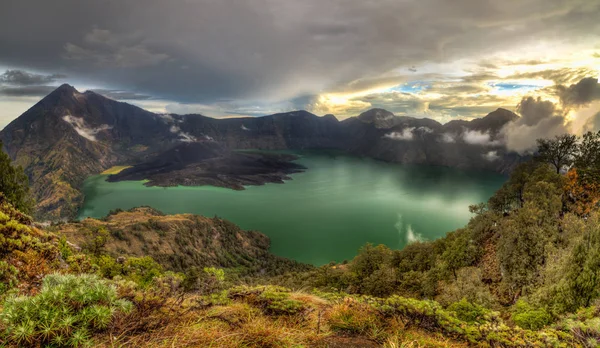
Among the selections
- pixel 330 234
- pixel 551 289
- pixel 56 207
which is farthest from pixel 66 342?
pixel 56 207

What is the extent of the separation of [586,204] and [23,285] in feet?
107

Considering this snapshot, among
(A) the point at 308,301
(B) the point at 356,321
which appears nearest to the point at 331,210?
(A) the point at 308,301

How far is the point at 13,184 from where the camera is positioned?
1806 cm

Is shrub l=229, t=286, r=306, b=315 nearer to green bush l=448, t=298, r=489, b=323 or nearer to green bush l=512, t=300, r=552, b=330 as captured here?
green bush l=448, t=298, r=489, b=323

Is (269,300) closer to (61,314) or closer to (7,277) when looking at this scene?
(61,314)

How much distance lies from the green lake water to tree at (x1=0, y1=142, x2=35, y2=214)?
77.0m

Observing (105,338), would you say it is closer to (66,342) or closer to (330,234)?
(66,342)

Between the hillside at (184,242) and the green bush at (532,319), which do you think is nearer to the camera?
the green bush at (532,319)

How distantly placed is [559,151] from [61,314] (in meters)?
40.5

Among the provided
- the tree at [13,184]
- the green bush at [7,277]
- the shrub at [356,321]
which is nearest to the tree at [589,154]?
the shrub at [356,321]

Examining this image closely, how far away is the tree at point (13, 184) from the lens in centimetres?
1727

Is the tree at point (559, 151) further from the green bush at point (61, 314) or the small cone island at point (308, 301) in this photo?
the green bush at point (61, 314)

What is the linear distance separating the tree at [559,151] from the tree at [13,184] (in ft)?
156

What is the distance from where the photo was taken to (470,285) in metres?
15.8
